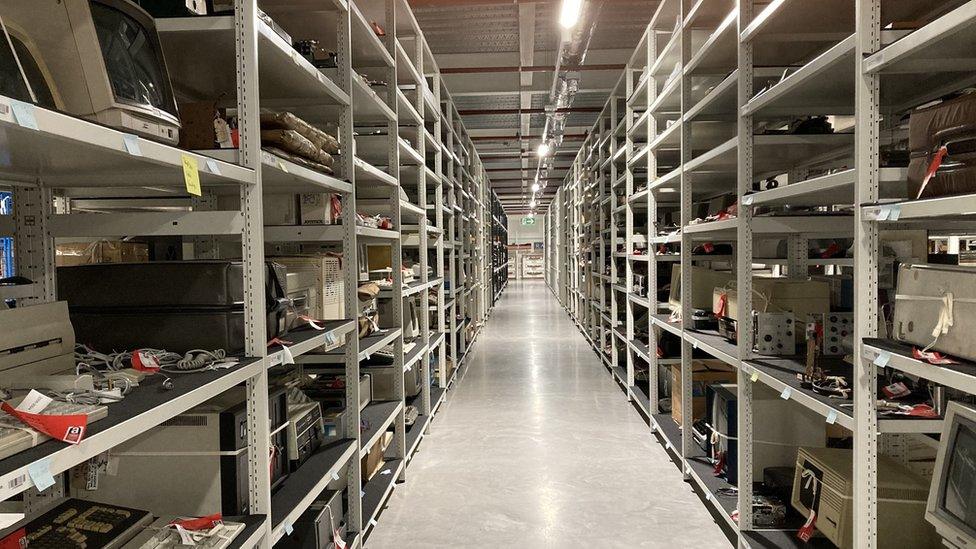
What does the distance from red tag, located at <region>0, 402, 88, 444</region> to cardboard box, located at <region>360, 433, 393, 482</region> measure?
89.6 inches

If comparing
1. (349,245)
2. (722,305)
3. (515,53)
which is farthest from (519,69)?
(349,245)

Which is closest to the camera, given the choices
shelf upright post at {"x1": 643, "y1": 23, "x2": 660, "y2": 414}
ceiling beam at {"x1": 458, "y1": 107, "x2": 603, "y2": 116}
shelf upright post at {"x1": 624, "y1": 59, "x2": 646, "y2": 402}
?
→ shelf upright post at {"x1": 643, "y1": 23, "x2": 660, "y2": 414}

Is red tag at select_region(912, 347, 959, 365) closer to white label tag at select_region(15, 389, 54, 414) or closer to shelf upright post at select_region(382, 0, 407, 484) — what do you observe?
white label tag at select_region(15, 389, 54, 414)

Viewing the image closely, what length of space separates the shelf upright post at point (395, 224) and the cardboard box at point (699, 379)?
202 cm

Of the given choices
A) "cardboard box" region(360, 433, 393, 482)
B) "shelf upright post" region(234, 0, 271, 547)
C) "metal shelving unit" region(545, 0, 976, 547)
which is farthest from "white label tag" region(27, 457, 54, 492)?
"cardboard box" region(360, 433, 393, 482)

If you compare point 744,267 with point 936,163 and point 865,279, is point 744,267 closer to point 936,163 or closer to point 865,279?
point 865,279

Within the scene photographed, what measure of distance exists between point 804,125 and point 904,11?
0.61m

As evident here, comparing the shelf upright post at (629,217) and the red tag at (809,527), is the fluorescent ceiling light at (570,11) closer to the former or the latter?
the shelf upright post at (629,217)

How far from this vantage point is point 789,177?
3.86 meters

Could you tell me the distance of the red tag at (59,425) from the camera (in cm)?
104

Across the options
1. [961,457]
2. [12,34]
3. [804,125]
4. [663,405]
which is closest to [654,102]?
[804,125]

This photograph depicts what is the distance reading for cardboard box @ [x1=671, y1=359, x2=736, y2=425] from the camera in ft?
13.4

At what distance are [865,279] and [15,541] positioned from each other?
96.2 inches

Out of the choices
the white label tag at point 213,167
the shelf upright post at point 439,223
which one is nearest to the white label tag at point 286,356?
the white label tag at point 213,167
